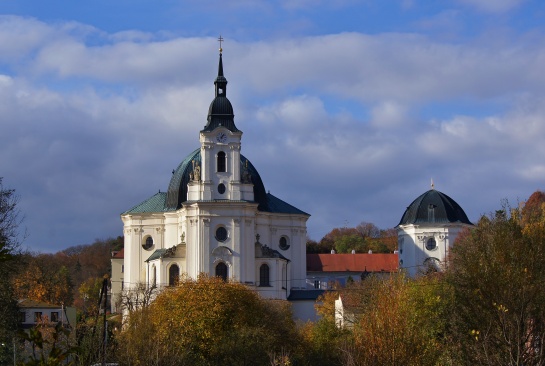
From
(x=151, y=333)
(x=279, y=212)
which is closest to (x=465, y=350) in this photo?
(x=151, y=333)

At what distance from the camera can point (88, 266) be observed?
165125 mm

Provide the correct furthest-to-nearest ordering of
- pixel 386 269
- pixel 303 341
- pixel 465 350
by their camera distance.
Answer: pixel 386 269 < pixel 303 341 < pixel 465 350

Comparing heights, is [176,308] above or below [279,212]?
below

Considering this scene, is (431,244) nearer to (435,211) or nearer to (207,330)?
(435,211)

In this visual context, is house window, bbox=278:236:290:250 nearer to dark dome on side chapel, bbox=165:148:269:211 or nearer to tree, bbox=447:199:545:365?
dark dome on side chapel, bbox=165:148:269:211

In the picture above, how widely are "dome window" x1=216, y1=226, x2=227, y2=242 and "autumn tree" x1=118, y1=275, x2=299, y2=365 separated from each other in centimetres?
2354

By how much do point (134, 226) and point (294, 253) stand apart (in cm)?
1520

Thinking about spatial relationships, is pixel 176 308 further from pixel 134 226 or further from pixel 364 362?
pixel 134 226

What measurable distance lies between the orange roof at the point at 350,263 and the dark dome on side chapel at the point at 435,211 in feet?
41.9

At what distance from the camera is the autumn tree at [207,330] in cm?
5083

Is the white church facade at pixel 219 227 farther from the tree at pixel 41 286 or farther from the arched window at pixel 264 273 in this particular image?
the tree at pixel 41 286

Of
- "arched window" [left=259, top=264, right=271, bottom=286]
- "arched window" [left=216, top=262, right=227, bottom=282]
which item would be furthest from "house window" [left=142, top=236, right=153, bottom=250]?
"arched window" [left=259, top=264, right=271, bottom=286]

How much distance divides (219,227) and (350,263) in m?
34.8

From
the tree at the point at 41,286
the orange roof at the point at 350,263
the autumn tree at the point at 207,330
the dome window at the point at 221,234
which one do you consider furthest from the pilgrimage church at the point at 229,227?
the autumn tree at the point at 207,330
